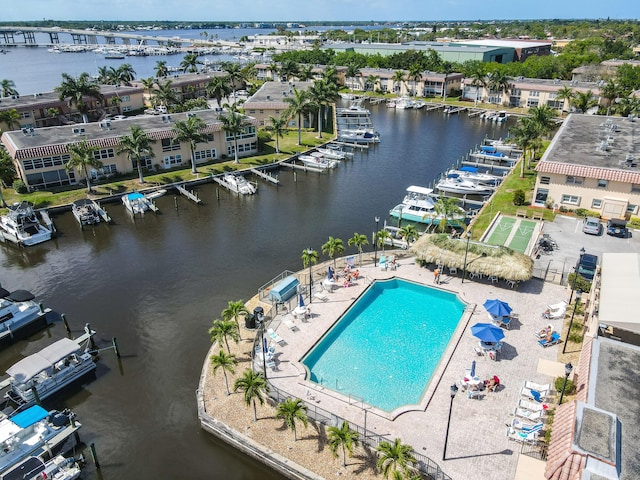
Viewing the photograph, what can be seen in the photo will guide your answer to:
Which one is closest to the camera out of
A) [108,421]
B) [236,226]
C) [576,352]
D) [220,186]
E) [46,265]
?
[108,421]

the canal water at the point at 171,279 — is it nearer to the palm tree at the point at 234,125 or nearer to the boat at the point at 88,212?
the boat at the point at 88,212

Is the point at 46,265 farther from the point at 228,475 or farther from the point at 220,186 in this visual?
the point at 228,475

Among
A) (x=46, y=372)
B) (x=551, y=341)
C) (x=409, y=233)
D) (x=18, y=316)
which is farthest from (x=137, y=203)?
(x=551, y=341)

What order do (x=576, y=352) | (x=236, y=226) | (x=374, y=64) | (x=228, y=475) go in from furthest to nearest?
(x=374, y=64) < (x=236, y=226) < (x=576, y=352) < (x=228, y=475)

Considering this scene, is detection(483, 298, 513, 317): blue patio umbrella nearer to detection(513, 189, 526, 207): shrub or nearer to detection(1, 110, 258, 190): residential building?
detection(513, 189, 526, 207): shrub

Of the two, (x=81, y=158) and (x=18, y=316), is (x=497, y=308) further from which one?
(x=81, y=158)

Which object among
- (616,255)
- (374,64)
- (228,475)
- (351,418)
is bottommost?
(228,475)

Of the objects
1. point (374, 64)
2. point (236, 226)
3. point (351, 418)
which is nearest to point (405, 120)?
point (374, 64)
